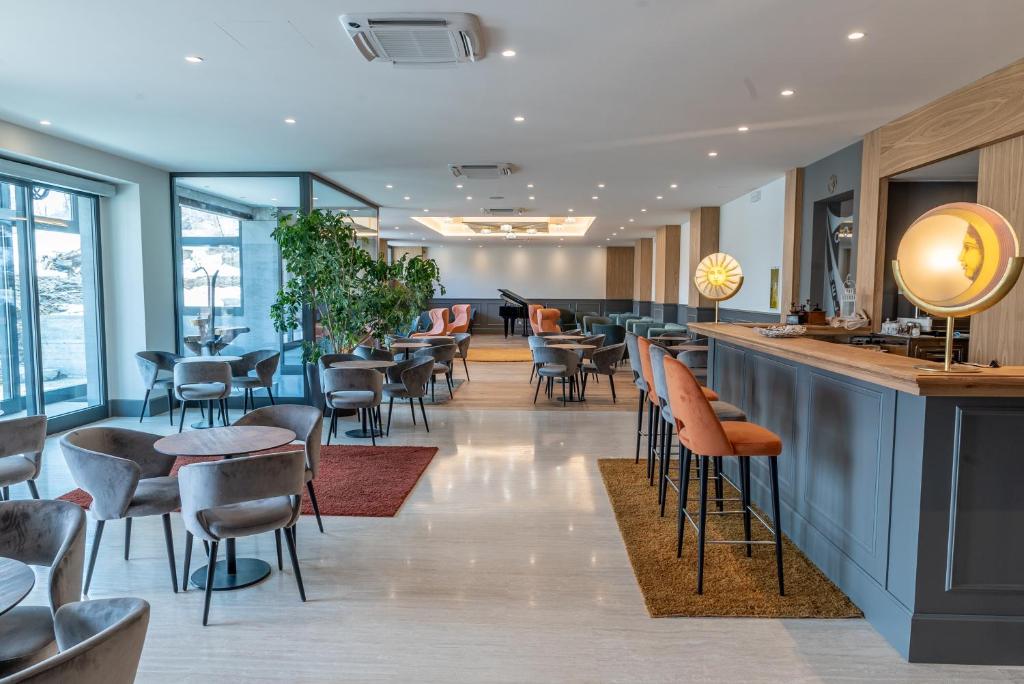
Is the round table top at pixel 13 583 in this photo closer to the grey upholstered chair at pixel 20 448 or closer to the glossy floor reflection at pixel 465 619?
the glossy floor reflection at pixel 465 619

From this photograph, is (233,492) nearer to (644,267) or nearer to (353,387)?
(353,387)

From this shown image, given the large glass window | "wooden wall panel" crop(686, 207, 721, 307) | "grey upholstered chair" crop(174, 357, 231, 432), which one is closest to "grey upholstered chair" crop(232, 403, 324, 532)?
"grey upholstered chair" crop(174, 357, 231, 432)

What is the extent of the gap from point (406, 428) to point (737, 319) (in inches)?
253

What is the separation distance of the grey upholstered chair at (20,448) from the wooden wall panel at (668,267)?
12508 millimetres

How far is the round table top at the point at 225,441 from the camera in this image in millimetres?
3430

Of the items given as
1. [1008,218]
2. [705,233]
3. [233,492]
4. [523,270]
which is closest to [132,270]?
[233,492]

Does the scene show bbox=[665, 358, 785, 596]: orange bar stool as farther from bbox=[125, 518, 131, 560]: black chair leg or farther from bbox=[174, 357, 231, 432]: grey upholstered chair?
bbox=[174, 357, 231, 432]: grey upholstered chair

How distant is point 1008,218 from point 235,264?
8.41 m

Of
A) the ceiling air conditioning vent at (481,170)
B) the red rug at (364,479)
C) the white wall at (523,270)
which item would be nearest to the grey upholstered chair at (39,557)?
the red rug at (364,479)

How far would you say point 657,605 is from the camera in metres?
3.15

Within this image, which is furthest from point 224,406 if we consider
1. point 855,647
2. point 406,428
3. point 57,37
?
point 855,647

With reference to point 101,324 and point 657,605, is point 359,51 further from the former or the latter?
point 101,324

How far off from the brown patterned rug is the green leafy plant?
4712 millimetres

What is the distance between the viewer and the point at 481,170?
8.20 meters
